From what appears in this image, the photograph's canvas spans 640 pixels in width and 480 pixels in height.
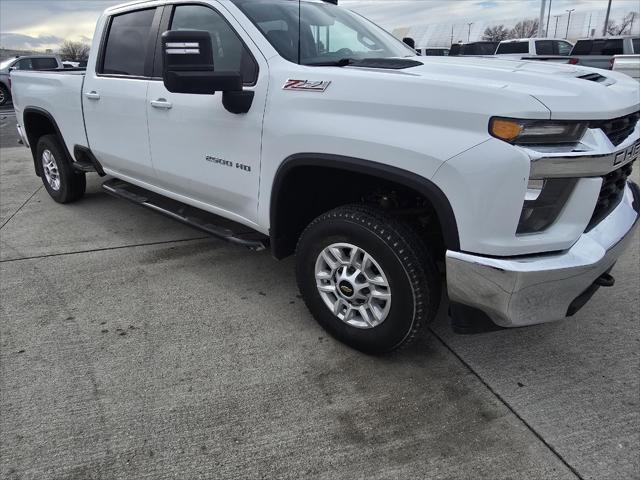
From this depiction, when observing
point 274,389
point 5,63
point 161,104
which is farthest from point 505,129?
point 5,63

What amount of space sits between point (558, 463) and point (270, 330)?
1712 mm

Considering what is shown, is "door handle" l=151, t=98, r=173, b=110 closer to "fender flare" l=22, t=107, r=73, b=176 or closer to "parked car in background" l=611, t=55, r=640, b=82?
"fender flare" l=22, t=107, r=73, b=176

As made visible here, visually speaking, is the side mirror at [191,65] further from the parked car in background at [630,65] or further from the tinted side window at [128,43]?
the parked car in background at [630,65]

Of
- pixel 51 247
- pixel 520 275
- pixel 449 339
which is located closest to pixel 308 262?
pixel 449 339

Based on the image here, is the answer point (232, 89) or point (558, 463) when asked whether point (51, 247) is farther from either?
point (558, 463)

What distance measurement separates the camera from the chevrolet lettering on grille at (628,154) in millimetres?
2235

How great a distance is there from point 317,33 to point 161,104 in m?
1.19

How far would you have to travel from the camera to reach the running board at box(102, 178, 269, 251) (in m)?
3.35

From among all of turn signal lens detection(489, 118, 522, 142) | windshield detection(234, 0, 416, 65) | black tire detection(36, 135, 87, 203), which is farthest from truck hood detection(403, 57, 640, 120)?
black tire detection(36, 135, 87, 203)

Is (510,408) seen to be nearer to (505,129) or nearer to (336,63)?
(505,129)

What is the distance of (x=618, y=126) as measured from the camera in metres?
2.34

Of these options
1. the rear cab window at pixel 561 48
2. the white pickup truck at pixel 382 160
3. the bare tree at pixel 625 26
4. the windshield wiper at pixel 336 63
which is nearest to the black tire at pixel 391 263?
the white pickup truck at pixel 382 160

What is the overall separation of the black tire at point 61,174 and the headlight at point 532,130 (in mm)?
4702

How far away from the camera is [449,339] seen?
3.10m
